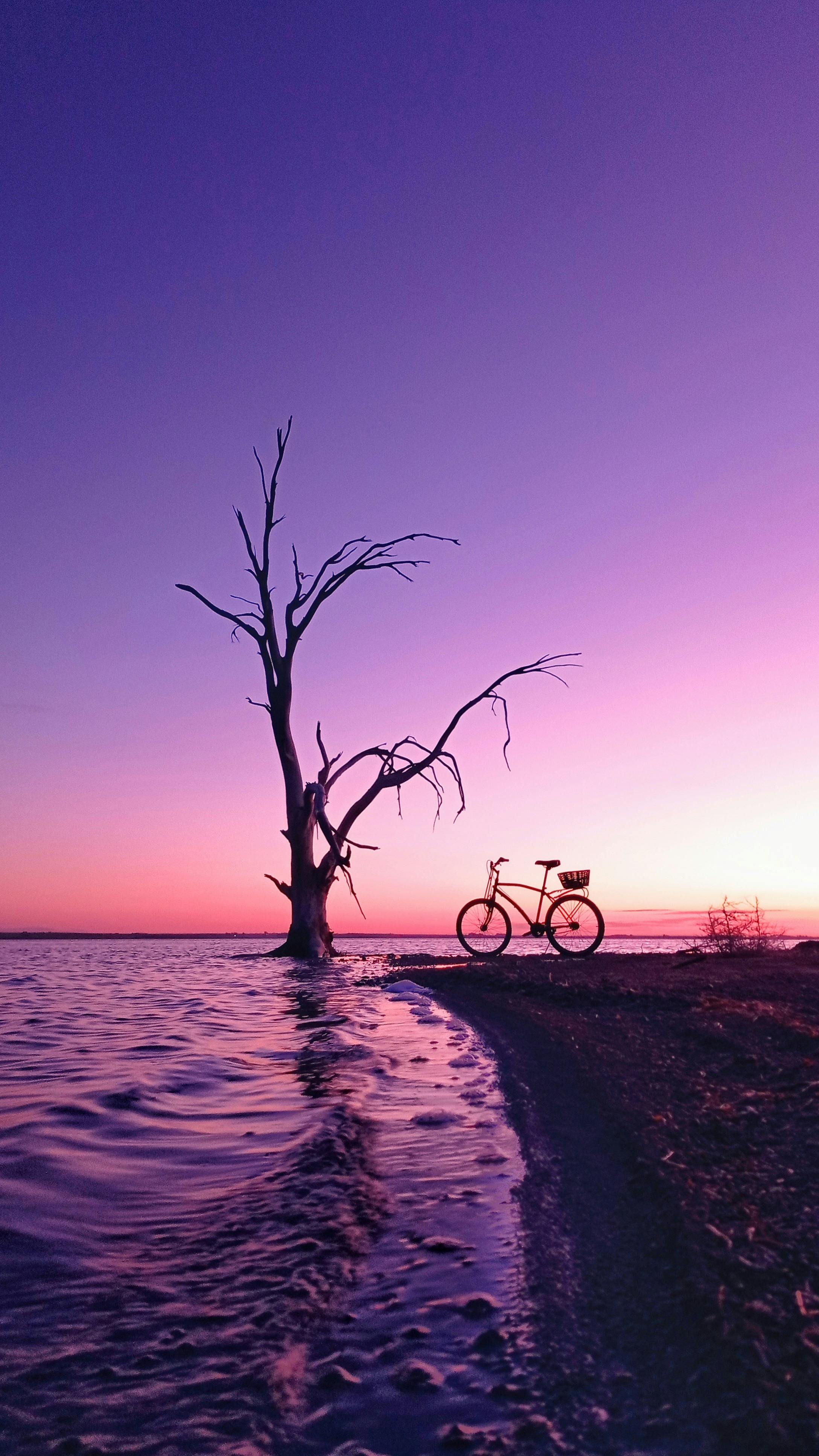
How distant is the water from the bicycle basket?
27.8ft

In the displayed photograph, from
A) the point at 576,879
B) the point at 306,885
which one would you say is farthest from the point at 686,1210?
the point at 306,885

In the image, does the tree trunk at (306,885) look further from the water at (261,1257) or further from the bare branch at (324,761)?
the water at (261,1257)

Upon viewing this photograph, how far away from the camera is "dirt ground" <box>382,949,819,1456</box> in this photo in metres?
1.79

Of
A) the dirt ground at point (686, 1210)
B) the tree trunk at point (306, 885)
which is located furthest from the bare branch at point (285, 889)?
the dirt ground at point (686, 1210)

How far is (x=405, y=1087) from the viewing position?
222 inches

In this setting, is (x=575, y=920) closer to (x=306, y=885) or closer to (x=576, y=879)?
(x=576, y=879)

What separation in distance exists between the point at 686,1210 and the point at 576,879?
12.1 metres

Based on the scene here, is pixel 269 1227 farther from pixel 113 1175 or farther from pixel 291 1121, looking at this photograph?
pixel 291 1121

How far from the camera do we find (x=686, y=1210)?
9.45ft

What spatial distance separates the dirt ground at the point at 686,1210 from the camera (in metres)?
1.79

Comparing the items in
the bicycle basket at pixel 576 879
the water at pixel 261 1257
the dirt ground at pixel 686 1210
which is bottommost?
the water at pixel 261 1257

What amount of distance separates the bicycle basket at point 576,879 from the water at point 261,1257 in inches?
333

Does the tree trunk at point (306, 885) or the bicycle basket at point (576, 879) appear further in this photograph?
the tree trunk at point (306, 885)

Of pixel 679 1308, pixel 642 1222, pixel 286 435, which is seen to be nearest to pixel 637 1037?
pixel 642 1222
